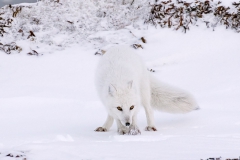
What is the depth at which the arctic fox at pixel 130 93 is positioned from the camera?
176 inches

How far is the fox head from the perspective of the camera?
4.42 m

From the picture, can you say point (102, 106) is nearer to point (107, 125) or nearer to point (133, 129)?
point (107, 125)

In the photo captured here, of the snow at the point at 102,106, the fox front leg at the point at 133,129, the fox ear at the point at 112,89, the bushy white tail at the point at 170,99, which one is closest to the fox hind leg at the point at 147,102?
the snow at the point at 102,106

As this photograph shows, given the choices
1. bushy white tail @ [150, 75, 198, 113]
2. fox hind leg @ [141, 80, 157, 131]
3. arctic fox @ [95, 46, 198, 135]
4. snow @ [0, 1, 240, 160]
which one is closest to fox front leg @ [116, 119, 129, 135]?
arctic fox @ [95, 46, 198, 135]

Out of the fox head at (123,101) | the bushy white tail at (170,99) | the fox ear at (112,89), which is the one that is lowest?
the fox head at (123,101)

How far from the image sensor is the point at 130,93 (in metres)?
4.50

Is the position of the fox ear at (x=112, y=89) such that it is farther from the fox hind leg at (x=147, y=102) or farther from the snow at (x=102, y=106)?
the fox hind leg at (x=147, y=102)

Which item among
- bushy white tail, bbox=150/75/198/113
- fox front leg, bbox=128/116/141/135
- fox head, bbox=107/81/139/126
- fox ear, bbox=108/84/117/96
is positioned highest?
bushy white tail, bbox=150/75/198/113

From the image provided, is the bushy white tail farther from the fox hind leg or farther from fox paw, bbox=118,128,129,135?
fox paw, bbox=118,128,129,135

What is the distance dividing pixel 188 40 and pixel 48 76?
3.77 metres

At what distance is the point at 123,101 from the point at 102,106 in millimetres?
2405

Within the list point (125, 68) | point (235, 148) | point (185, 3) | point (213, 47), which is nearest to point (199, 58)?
point (213, 47)

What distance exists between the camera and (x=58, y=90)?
25.5ft

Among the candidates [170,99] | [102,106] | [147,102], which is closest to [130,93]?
[147,102]
